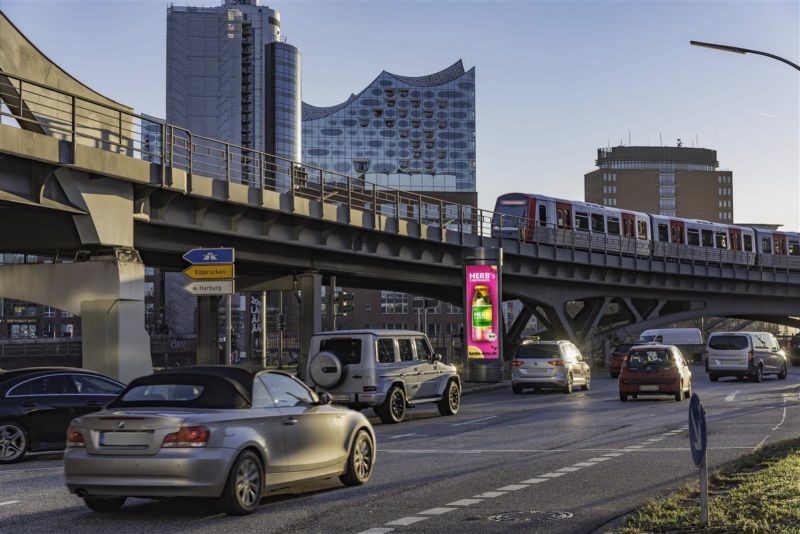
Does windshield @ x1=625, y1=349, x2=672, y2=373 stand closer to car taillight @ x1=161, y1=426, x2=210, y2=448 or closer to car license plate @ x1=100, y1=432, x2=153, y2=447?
car taillight @ x1=161, y1=426, x2=210, y2=448

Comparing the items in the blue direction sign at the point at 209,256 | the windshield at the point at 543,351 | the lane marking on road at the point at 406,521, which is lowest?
the lane marking on road at the point at 406,521

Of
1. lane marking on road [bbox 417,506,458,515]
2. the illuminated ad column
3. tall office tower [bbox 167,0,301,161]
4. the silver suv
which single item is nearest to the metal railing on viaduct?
the illuminated ad column

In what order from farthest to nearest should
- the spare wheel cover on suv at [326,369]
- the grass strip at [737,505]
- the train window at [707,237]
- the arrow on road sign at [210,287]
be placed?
the train window at [707,237] → the arrow on road sign at [210,287] → the spare wheel cover on suv at [326,369] → the grass strip at [737,505]

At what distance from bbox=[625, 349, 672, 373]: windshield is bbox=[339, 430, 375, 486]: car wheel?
18.1 m

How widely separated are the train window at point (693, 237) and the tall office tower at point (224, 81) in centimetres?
8400

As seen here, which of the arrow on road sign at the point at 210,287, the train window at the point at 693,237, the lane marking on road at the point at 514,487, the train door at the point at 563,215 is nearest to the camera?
the lane marking on road at the point at 514,487

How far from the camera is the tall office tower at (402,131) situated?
18700 centimetres

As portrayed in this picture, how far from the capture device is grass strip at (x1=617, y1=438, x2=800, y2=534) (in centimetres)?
852

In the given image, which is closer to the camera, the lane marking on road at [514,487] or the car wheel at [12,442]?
the lane marking on road at [514,487]

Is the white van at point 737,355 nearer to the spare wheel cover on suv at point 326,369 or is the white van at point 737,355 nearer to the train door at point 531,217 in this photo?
the train door at point 531,217

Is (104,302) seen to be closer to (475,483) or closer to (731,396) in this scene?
(475,483)

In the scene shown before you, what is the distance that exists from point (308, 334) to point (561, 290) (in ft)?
71.1

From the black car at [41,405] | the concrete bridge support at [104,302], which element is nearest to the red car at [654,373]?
the concrete bridge support at [104,302]

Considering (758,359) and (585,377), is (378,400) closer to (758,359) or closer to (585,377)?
(585,377)
